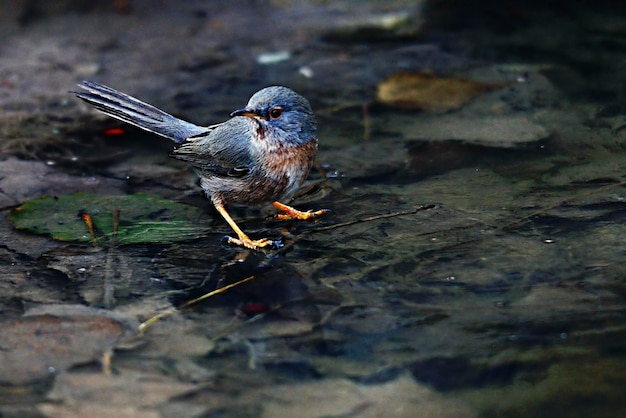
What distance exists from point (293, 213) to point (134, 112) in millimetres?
1339

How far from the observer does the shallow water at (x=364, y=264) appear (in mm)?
3596

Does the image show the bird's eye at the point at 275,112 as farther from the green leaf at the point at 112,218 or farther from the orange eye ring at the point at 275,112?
the green leaf at the point at 112,218

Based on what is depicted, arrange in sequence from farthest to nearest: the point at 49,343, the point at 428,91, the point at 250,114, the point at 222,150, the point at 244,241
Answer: the point at 428,91
the point at 222,150
the point at 250,114
the point at 244,241
the point at 49,343

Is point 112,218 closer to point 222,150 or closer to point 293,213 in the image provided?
point 222,150

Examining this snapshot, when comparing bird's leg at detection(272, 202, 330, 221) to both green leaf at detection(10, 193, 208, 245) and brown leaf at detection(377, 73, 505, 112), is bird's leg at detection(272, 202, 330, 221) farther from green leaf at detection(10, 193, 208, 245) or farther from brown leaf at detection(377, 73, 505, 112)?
brown leaf at detection(377, 73, 505, 112)

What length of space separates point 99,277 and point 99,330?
1.92ft

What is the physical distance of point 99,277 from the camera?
4613 millimetres

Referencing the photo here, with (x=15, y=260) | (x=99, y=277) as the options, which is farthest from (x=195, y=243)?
(x=15, y=260)

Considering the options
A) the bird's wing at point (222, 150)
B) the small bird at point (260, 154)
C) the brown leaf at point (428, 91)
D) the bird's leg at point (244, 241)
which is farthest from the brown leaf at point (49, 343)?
the brown leaf at point (428, 91)

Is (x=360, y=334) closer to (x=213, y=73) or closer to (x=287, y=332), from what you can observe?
(x=287, y=332)

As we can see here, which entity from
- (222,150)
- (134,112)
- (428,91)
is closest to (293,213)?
(222,150)

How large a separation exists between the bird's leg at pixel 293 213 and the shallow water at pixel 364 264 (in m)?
0.07

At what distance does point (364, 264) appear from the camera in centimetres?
459

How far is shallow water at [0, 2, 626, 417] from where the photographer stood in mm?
3596
